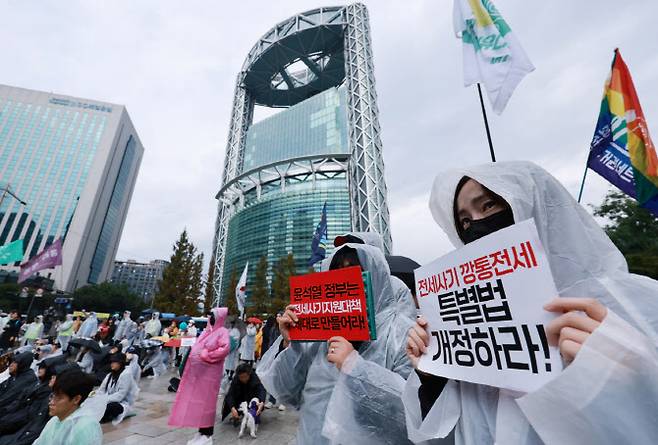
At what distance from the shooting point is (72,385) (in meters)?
2.14

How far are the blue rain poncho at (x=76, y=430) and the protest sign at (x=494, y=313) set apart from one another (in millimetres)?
2412

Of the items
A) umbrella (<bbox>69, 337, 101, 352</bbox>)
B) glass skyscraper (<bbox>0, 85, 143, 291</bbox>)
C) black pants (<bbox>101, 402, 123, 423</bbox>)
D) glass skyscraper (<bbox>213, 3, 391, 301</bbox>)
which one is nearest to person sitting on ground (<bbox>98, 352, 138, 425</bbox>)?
black pants (<bbox>101, 402, 123, 423</bbox>)

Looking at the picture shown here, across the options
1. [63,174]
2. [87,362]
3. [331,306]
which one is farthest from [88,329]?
[63,174]

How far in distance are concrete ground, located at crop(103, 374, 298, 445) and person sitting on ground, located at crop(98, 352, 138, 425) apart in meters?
0.14

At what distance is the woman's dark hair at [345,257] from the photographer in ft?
6.40

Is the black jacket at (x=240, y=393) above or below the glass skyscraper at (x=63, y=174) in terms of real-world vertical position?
below

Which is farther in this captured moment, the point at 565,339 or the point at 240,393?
Answer: the point at 240,393

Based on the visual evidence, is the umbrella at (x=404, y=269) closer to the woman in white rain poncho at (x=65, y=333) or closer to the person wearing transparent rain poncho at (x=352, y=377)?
the person wearing transparent rain poncho at (x=352, y=377)

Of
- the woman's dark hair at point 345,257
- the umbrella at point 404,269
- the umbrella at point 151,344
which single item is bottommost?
the umbrella at point 151,344

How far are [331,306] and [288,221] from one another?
160 ft

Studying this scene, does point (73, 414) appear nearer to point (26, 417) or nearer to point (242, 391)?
point (26, 417)

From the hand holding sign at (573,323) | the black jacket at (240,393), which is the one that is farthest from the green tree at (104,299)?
the hand holding sign at (573,323)

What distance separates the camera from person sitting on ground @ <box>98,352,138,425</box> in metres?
4.78

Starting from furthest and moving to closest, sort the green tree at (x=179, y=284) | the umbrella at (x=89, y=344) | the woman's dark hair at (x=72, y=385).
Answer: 1. the green tree at (x=179, y=284)
2. the umbrella at (x=89, y=344)
3. the woman's dark hair at (x=72, y=385)
